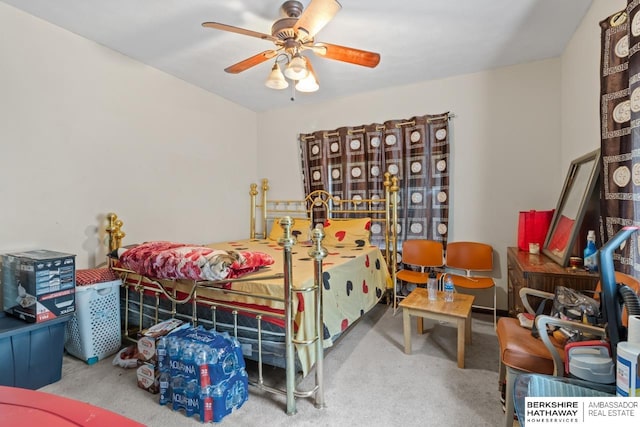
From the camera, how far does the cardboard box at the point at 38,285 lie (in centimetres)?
190

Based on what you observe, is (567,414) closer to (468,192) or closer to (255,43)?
(468,192)

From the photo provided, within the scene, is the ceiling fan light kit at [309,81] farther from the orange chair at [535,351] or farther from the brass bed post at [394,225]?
the orange chair at [535,351]

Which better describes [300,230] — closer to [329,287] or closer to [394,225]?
[394,225]

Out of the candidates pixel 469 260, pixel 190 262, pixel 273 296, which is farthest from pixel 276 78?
pixel 469 260

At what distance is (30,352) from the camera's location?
1.88 m

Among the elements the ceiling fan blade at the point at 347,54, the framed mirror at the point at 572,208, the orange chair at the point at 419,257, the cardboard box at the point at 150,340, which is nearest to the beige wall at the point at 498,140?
the orange chair at the point at 419,257

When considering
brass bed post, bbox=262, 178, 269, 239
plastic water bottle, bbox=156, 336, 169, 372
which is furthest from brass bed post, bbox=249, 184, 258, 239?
plastic water bottle, bbox=156, 336, 169, 372

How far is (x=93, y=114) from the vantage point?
261cm

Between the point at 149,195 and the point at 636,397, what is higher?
the point at 149,195

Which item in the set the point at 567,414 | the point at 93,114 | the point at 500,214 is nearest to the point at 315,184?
the point at 500,214

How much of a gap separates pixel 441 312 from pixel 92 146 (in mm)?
3170

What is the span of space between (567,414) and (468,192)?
2528 millimetres

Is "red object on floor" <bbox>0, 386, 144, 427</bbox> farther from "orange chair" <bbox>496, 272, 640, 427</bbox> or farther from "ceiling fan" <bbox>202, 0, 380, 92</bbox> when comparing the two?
"ceiling fan" <bbox>202, 0, 380, 92</bbox>

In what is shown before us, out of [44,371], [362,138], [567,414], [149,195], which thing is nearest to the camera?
[567,414]
